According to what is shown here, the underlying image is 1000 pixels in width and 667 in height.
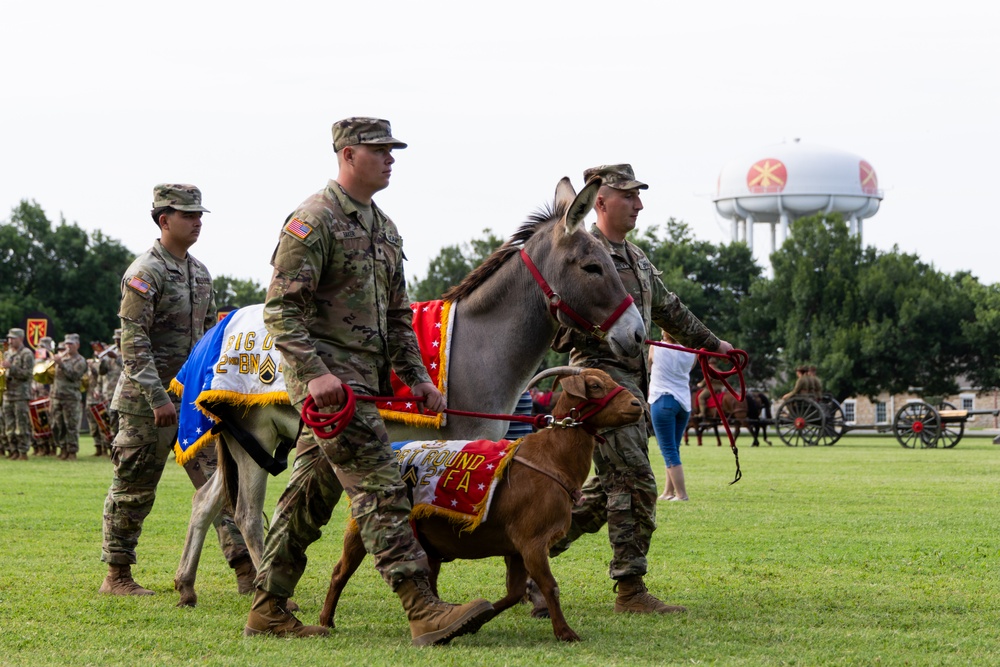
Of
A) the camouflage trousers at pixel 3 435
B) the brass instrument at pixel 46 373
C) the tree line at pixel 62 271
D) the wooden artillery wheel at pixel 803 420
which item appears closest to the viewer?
the camouflage trousers at pixel 3 435

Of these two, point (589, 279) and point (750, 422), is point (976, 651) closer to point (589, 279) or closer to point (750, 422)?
point (589, 279)

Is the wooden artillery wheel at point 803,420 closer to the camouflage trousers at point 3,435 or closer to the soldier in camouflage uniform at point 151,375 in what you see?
the camouflage trousers at point 3,435

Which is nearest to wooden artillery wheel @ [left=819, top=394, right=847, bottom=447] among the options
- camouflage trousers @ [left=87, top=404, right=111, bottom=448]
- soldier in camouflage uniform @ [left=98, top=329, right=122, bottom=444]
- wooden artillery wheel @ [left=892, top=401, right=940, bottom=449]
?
wooden artillery wheel @ [left=892, top=401, right=940, bottom=449]

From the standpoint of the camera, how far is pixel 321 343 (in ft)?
19.9

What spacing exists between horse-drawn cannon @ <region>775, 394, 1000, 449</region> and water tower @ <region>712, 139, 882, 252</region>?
58248 millimetres

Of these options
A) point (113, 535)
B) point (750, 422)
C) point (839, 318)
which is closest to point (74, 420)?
point (750, 422)

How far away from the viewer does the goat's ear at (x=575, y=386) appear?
6.34 m

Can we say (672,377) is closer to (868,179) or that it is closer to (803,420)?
(803,420)

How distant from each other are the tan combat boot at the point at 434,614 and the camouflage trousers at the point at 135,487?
2408mm

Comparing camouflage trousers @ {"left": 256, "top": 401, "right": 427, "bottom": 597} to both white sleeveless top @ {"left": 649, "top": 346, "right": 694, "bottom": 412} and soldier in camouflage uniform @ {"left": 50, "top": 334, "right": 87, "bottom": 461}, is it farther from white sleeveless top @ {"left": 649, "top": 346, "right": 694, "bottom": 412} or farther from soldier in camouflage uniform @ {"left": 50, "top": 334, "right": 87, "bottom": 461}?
soldier in camouflage uniform @ {"left": 50, "top": 334, "right": 87, "bottom": 461}

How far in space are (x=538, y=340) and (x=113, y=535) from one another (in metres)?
2.91

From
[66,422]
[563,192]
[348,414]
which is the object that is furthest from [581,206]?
[66,422]

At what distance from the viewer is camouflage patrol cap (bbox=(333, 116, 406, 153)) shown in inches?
237

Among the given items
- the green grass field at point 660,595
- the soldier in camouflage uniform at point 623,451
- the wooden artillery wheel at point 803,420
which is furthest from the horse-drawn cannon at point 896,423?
the soldier in camouflage uniform at point 623,451
